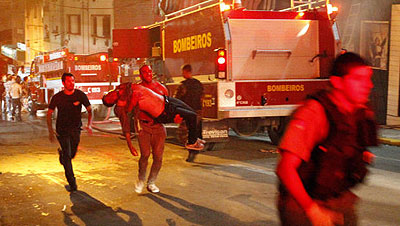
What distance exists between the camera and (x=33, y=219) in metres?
5.63

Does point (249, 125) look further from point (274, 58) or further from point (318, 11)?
point (318, 11)

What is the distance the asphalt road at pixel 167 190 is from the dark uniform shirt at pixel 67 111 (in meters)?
0.91

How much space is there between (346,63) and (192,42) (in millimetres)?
8189

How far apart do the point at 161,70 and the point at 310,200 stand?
33.1 feet

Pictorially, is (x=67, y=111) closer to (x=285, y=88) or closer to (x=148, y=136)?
(x=148, y=136)

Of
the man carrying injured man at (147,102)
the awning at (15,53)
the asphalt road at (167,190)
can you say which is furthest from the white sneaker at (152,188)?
the awning at (15,53)

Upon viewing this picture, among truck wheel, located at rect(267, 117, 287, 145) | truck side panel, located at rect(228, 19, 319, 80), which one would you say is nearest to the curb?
truck wheel, located at rect(267, 117, 287, 145)

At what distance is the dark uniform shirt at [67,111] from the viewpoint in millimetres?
7168

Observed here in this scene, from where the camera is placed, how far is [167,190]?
23.1ft

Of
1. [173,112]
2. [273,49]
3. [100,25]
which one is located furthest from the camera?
[100,25]

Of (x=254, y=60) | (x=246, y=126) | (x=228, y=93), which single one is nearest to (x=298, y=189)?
(x=228, y=93)

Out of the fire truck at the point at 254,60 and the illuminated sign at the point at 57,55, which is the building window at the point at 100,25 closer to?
the illuminated sign at the point at 57,55

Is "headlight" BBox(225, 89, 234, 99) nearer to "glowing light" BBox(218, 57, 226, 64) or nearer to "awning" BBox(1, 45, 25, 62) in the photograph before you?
"glowing light" BBox(218, 57, 226, 64)

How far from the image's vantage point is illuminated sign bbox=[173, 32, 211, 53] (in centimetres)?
1009
